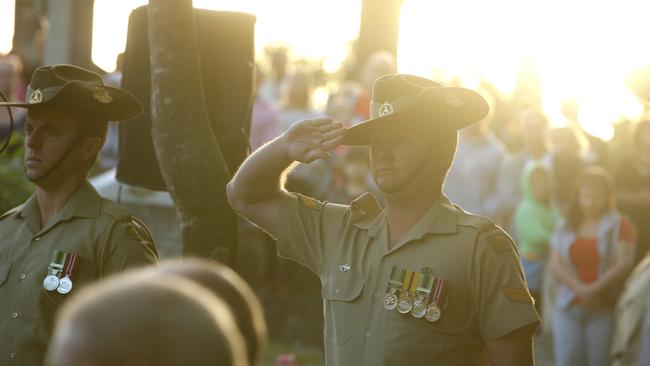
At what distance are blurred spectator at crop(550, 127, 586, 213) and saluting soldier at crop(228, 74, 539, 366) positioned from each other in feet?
22.2

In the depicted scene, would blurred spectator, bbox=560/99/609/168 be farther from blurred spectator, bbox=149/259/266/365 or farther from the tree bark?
blurred spectator, bbox=149/259/266/365

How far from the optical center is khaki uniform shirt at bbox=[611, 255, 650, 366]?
884cm

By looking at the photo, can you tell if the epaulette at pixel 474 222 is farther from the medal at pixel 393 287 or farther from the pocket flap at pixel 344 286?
the pocket flap at pixel 344 286

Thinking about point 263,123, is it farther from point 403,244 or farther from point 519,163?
point 403,244

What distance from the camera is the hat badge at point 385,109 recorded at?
5.08 metres

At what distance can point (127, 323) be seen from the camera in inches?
76.9

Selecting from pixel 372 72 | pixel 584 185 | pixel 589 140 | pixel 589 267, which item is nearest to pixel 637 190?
pixel 584 185

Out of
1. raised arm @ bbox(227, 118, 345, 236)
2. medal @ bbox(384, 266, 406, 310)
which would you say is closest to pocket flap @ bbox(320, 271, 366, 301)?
medal @ bbox(384, 266, 406, 310)

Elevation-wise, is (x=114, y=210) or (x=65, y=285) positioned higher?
(x=114, y=210)

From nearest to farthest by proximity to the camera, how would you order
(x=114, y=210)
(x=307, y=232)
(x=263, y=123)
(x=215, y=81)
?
(x=307, y=232), (x=114, y=210), (x=215, y=81), (x=263, y=123)

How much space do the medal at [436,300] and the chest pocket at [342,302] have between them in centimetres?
29

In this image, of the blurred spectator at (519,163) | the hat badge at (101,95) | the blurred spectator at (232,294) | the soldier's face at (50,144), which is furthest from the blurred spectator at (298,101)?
the blurred spectator at (232,294)

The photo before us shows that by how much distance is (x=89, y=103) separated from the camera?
18.2 ft

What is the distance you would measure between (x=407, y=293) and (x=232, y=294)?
2.53 metres
